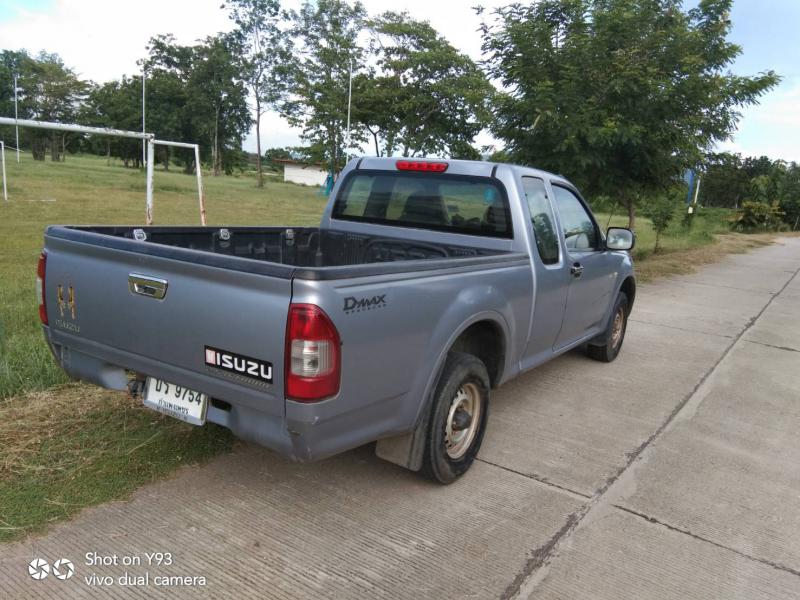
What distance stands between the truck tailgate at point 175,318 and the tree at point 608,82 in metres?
8.67

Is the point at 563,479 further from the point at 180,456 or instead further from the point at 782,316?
the point at 782,316

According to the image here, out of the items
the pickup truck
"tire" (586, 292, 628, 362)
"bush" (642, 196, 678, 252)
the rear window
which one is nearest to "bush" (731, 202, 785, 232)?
"bush" (642, 196, 678, 252)

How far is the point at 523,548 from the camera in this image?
2.83 metres

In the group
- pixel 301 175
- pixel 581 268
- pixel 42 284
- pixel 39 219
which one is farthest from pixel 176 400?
pixel 301 175

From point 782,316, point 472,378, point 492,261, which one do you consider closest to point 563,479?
point 472,378

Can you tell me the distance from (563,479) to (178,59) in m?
71.7

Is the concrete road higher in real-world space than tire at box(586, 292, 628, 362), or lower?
lower

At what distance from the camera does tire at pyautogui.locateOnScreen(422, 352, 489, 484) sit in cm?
312

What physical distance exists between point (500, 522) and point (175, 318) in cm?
187

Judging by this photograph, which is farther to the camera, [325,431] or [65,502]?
[65,502]

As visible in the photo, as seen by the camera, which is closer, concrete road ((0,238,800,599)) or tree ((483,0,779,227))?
concrete road ((0,238,800,599))

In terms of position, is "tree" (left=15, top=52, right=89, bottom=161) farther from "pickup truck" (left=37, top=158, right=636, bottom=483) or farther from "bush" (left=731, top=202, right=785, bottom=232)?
"pickup truck" (left=37, top=158, right=636, bottom=483)

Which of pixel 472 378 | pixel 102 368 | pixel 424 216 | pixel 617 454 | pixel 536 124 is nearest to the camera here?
pixel 102 368

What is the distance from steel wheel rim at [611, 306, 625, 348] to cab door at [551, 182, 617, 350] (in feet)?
1.77
